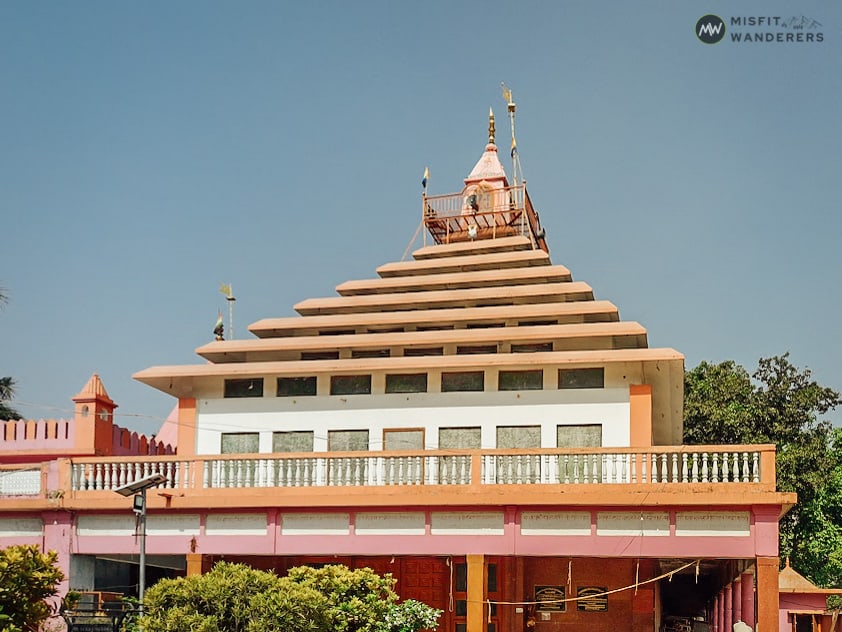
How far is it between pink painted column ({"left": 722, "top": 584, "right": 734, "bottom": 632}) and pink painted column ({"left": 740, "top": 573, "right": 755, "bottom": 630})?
7.83 ft

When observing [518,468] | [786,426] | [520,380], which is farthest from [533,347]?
[786,426]

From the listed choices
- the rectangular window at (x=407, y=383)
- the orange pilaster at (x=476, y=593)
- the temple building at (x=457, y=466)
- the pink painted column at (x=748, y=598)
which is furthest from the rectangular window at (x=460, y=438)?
the pink painted column at (x=748, y=598)

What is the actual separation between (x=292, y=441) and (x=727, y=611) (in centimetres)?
1146

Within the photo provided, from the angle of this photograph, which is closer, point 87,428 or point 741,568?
point 741,568

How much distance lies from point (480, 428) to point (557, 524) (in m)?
4.30

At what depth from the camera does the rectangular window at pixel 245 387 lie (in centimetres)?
2589

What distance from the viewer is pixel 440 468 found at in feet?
70.6

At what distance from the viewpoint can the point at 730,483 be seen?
19797mm

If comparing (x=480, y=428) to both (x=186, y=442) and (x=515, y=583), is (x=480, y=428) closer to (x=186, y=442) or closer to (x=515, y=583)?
(x=515, y=583)

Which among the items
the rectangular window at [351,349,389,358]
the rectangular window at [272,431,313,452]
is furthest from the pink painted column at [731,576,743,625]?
the rectangular window at [272,431,313,452]

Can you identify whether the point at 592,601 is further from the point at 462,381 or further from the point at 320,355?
the point at 320,355

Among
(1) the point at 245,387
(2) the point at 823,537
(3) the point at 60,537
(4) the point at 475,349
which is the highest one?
(4) the point at 475,349

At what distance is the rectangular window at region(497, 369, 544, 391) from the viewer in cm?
2456

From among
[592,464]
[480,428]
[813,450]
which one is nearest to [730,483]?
[592,464]
